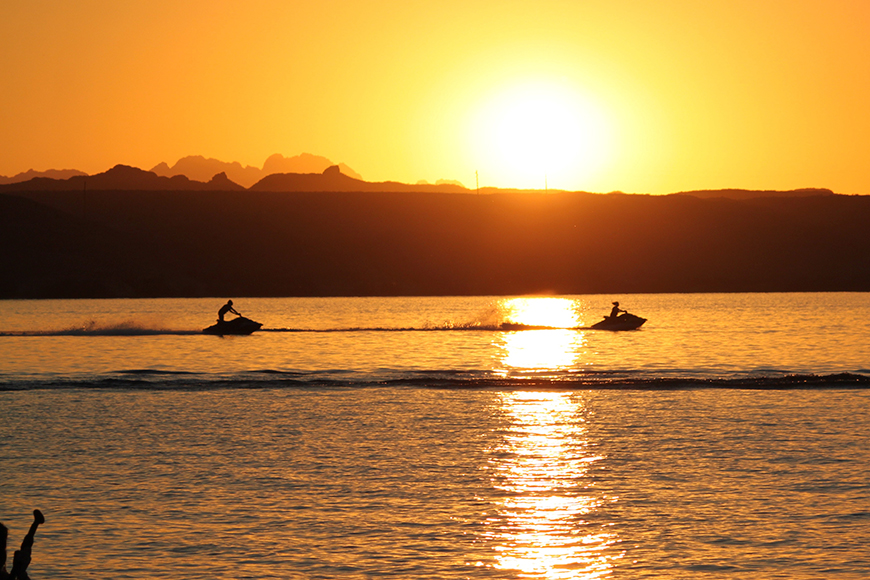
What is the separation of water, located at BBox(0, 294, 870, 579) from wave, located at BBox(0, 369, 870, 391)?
0.63 feet

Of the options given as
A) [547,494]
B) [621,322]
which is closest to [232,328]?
[621,322]

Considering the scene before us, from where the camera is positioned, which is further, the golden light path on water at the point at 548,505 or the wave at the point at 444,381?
the wave at the point at 444,381

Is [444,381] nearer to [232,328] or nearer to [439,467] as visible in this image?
[439,467]

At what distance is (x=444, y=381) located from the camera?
131 feet

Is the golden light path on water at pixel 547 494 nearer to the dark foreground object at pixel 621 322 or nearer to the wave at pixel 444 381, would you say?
the wave at pixel 444 381

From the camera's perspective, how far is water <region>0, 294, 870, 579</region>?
575 inches

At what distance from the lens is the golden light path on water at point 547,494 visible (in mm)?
14117

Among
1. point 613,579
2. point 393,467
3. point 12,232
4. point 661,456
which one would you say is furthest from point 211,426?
point 12,232

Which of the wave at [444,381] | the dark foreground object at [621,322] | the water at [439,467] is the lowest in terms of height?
the water at [439,467]

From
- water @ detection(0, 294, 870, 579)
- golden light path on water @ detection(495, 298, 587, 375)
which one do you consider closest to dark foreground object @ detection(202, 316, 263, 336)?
water @ detection(0, 294, 870, 579)

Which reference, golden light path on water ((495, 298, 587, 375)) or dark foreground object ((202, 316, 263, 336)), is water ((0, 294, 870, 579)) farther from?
dark foreground object ((202, 316, 263, 336))

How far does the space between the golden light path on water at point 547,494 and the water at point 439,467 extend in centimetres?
7

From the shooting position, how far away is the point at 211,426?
28688mm

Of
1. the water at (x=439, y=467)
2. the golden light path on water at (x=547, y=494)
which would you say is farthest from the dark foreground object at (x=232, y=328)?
the golden light path on water at (x=547, y=494)
